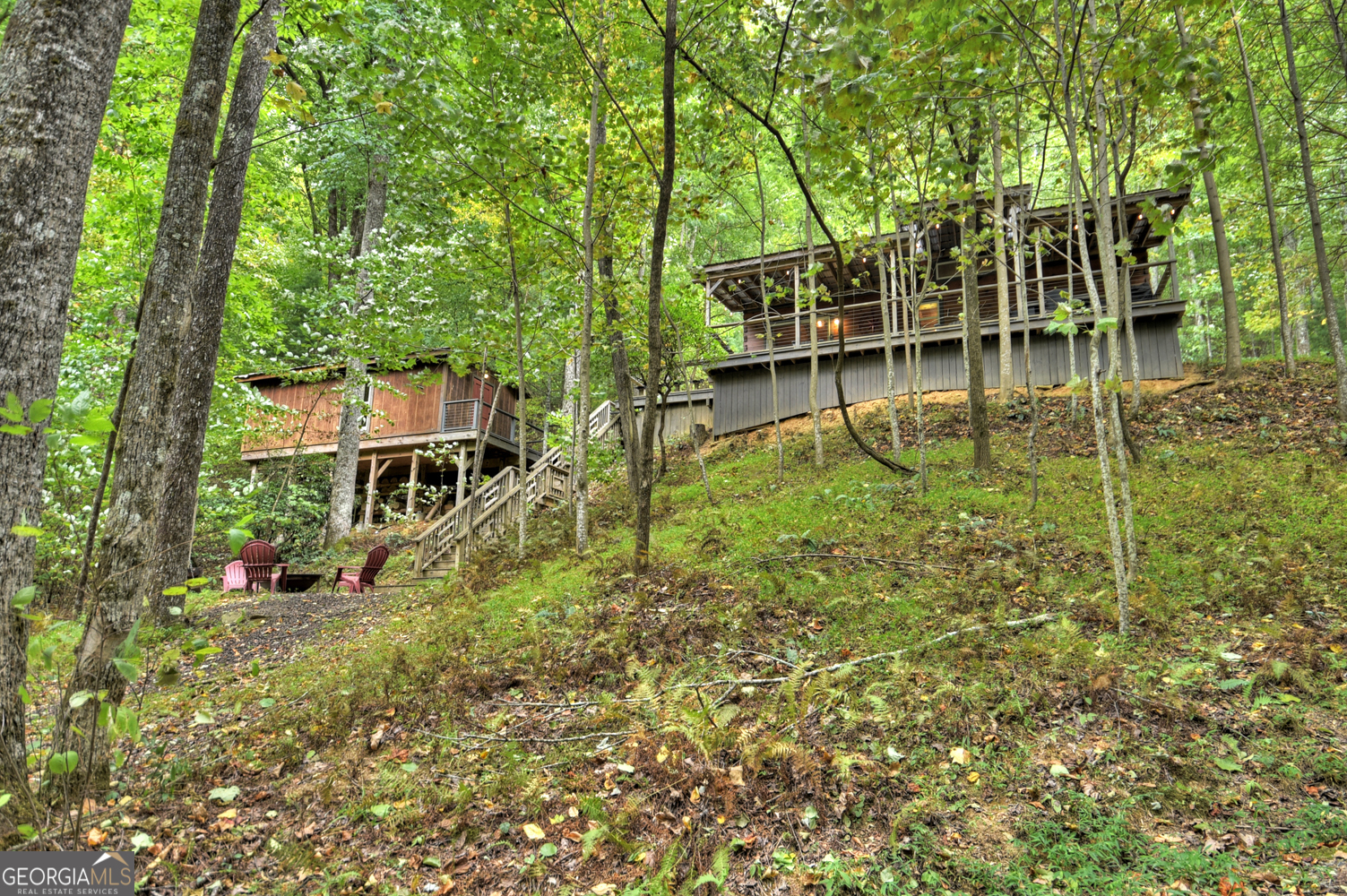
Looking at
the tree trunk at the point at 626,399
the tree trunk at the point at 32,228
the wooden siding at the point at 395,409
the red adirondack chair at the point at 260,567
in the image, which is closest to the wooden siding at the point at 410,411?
the wooden siding at the point at 395,409

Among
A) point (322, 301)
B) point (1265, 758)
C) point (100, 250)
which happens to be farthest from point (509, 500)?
point (1265, 758)

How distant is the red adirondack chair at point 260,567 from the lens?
1251 cm

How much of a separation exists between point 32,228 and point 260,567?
1100 centimetres

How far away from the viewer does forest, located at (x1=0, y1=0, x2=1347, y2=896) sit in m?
3.33

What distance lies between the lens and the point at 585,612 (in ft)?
22.5

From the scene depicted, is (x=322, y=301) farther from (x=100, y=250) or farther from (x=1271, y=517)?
(x=1271, y=517)

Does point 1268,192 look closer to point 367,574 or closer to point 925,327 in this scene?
point 925,327

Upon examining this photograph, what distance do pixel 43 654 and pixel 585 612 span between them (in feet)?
15.2

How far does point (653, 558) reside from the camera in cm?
823

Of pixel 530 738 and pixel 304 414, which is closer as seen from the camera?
pixel 530 738

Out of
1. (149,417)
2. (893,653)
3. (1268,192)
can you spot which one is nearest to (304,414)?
(149,417)

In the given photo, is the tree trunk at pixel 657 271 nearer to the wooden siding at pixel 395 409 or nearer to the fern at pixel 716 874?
the fern at pixel 716 874

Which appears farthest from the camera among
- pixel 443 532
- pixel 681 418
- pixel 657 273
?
pixel 681 418

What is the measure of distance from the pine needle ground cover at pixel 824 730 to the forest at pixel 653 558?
0.03 metres
